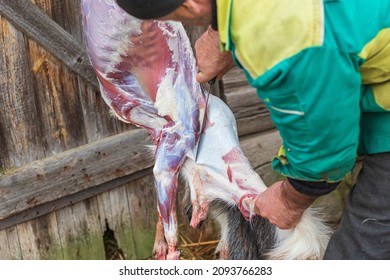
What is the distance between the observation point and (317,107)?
197 cm

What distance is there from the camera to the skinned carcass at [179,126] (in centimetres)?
281

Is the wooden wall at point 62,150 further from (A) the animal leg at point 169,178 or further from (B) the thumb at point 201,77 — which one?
(B) the thumb at point 201,77

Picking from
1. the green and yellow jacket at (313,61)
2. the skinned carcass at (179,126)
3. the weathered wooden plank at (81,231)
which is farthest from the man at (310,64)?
the weathered wooden plank at (81,231)

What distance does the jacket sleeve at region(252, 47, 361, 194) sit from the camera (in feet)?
6.26

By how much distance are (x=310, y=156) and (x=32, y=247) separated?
2.03m

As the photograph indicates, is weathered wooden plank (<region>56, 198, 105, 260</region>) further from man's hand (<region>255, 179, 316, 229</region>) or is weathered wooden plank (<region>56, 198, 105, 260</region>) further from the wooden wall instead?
man's hand (<region>255, 179, 316, 229</region>)

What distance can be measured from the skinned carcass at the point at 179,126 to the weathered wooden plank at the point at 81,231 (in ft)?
2.92

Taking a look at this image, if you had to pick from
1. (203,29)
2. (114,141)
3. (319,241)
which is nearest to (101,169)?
(114,141)

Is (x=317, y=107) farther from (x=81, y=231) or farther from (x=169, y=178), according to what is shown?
(x=81, y=231)

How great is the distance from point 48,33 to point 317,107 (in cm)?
173

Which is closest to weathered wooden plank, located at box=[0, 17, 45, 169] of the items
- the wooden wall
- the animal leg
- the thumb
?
the wooden wall

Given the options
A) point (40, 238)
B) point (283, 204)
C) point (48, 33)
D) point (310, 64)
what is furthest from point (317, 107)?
point (40, 238)

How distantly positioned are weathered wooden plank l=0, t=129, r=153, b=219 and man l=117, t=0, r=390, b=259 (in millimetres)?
1543

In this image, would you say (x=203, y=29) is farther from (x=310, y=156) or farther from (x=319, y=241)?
(x=310, y=156)
